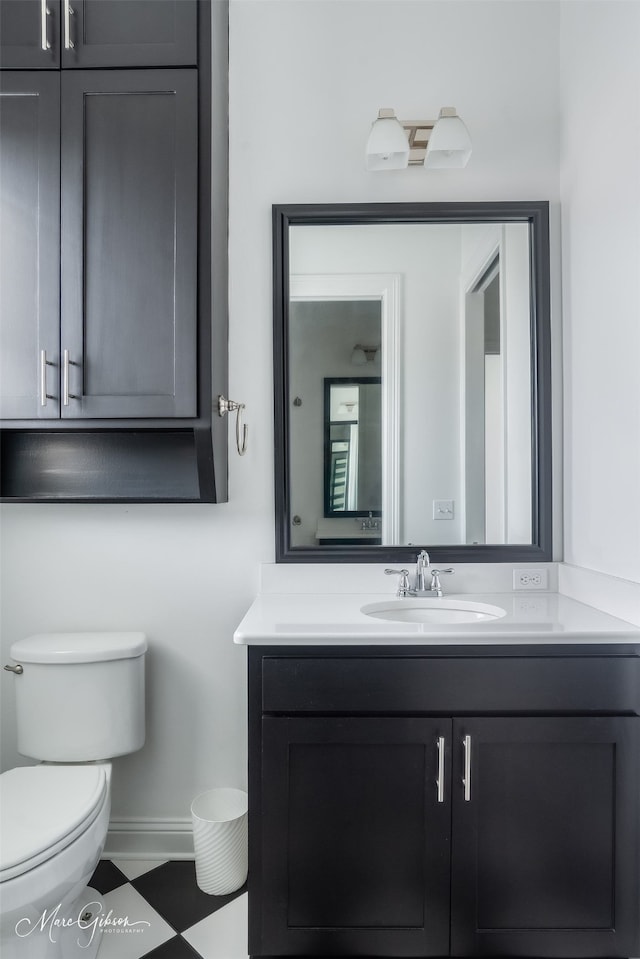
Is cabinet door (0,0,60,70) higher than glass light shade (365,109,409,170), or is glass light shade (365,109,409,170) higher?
cabinet door (0,0,60,70)

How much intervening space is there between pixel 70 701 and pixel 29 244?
1.21 metres

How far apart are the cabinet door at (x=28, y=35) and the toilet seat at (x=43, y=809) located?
1.76 meters

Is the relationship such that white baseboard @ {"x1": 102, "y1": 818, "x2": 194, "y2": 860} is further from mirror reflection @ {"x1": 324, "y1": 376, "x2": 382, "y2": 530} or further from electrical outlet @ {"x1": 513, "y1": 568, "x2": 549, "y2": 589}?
electrical outlet @ {"x1": 513, "y1": 568, "x2": 549, "y2": 589}

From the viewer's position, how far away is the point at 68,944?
142 cm

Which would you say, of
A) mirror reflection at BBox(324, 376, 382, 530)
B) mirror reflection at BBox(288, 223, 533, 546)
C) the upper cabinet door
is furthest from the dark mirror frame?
the upper cabinet door

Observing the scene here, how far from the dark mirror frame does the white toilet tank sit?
58 centimetres

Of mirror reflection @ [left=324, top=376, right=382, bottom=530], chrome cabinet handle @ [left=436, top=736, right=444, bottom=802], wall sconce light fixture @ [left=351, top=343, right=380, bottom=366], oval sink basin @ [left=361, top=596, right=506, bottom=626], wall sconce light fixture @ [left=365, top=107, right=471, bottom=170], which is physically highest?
wall sconce light fixture @ [left=365, top=107, right=471, bottom=170]

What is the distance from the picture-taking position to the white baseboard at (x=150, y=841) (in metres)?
1.90

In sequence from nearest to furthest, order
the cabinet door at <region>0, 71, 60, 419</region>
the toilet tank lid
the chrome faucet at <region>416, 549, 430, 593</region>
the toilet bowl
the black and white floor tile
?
1. the toilet bowl
2. the black and white floor tile
3. the cabinet door at <region>0, 71, 60, 419</region>
4. the toilet tank lid
5. the chrome faucet at <region>416, 549, 430, 593</region>

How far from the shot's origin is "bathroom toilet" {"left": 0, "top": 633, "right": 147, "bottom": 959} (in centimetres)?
124

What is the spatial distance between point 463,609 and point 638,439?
0.64 meters

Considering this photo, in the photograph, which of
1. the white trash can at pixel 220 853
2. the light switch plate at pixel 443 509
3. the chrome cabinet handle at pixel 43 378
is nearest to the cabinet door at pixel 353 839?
the white trash can at pixel 220 853

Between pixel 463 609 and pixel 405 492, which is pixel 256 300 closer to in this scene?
pixel 405 492

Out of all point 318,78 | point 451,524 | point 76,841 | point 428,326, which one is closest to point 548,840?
point 451,524
